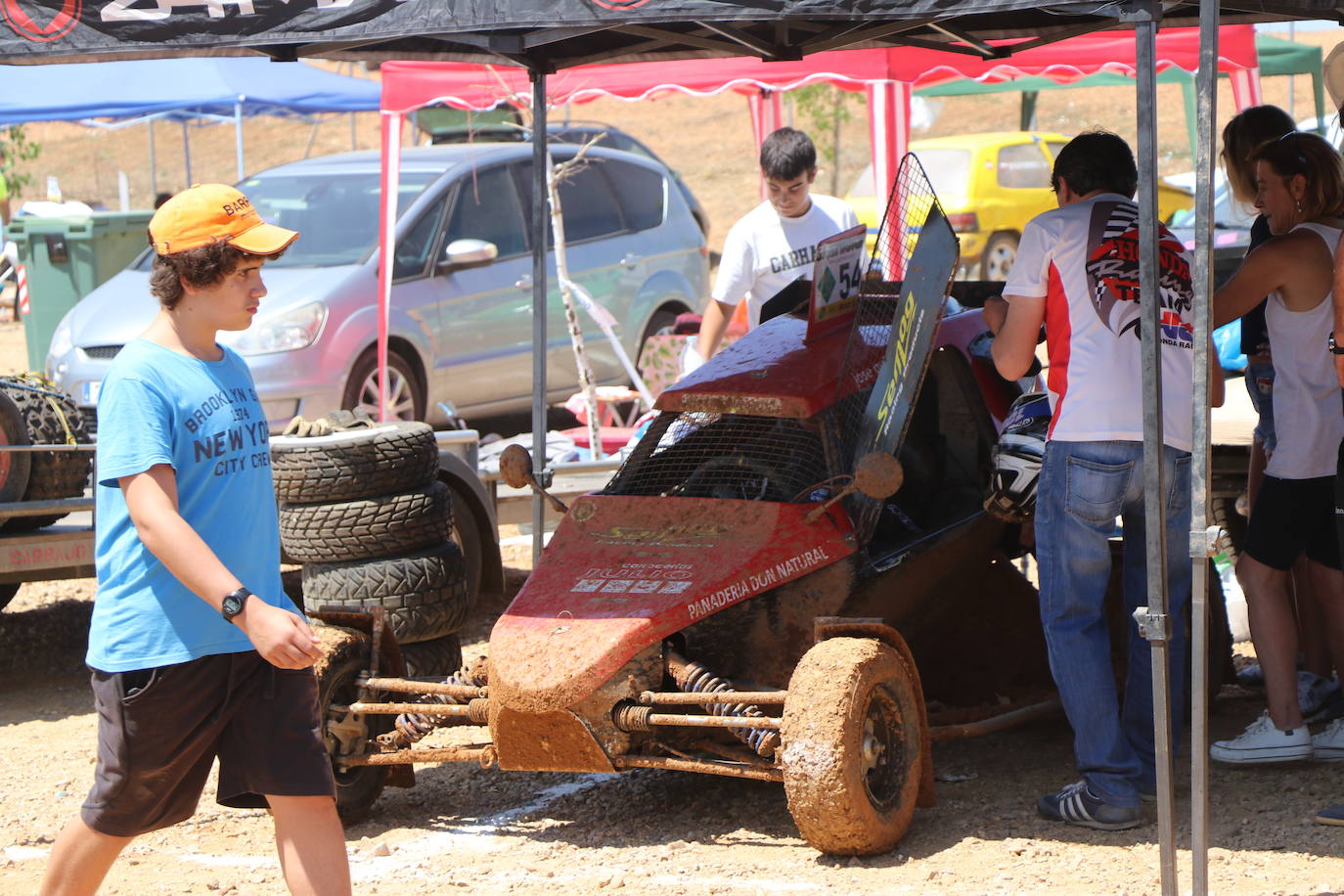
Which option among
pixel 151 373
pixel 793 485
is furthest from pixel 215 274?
pixel 793 485

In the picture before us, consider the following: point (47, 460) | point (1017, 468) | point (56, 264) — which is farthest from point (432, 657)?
point (56, 264)

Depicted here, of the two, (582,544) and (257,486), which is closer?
(257,486)

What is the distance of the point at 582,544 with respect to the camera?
5406mm

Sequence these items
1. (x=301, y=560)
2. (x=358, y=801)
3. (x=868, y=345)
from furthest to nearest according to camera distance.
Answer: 1. (x=301, y=560)
2. (x=868, y=345)
3. (x=358, y=801)

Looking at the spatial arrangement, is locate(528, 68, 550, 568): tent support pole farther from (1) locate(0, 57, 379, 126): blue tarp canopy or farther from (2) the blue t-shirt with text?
(1) locate(0, 57, 379, 126): blue tarp canopy

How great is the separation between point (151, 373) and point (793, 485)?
2.50 metres

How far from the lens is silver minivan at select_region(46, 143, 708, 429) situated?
35.3ft

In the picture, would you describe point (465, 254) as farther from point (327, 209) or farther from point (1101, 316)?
point (1101, 316)

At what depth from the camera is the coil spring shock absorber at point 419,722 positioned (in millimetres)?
5117

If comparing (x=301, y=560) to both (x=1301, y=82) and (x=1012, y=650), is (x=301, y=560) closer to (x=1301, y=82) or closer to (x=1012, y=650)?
(x=1012, y=650)

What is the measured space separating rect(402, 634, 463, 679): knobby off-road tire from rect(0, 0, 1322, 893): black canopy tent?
2371 mm

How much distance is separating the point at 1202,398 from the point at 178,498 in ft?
7.95

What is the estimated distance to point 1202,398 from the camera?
4.00 metres

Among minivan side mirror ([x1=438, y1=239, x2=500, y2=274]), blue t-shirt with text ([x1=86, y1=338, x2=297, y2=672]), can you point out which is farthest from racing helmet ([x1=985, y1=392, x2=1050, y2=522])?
minivan side mirror ([x1=438, y1=239, x2=500, y2=274])
